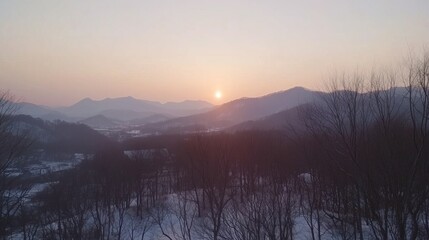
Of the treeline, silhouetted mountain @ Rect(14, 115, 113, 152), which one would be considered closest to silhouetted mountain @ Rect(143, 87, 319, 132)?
silhouetted mountain @ Rect(14, 115, 113, 152)

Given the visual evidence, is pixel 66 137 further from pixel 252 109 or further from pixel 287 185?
pixel 252 109

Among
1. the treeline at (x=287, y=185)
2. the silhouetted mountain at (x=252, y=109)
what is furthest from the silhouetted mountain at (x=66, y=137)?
the silhouetted mountain at (x=252, y=109)

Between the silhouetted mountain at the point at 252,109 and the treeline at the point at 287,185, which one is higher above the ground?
the silhouetted mountain at the point at 252,109

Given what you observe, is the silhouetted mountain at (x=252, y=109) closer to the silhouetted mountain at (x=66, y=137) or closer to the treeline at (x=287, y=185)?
the silhouetted mountain at (x=66, y=137)

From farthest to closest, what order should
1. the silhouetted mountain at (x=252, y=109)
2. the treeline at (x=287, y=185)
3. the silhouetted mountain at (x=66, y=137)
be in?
the silhouetted mountain at (x=252, y=109)
the silhouetted mountain at (x=66, y=137)
the treeline at (x=287, y=185)

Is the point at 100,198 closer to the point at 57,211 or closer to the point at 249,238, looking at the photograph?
the point at 57,211

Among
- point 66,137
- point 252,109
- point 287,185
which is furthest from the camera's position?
point 252,109

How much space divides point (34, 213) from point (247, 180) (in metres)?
20.7

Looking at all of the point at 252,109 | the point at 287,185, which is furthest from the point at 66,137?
the point at 252,109

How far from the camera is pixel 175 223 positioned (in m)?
32.0

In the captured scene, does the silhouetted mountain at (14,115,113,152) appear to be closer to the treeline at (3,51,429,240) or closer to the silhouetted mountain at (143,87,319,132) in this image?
the treeline at (3,51,429,240)

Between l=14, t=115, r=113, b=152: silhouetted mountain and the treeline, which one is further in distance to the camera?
l=14, t=115, r=113, b=152: silhouetted mountain

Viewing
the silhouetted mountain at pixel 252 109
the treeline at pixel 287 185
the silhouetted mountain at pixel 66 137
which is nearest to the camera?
the treeline at pixel 287 185

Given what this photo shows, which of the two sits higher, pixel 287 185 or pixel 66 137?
pixel 66 137
